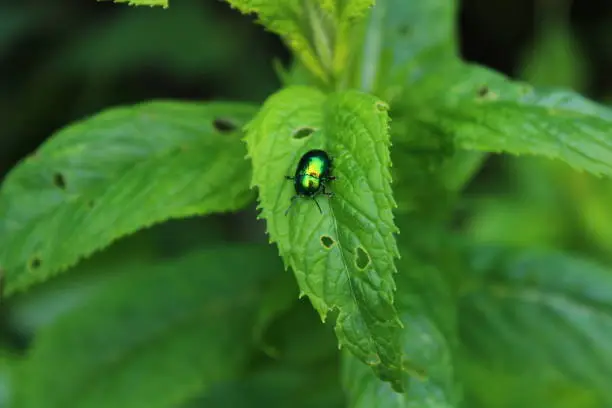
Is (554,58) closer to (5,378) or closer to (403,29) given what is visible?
(403,29)

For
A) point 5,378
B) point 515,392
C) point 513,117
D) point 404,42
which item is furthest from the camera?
point 5,378

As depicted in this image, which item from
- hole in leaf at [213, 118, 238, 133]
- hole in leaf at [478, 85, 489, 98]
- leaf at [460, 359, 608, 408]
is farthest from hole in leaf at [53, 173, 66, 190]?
leaf at [460, 359, 608, 408]

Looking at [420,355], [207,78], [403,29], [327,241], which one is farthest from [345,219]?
[207,78]

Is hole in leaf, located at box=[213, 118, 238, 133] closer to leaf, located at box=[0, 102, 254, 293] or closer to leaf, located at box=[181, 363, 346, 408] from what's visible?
leaf, located at box=[0, 102, 254, 293]

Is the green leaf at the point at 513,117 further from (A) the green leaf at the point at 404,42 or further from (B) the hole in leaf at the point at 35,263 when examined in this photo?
(B) the hole in leaf at the point at 35,263

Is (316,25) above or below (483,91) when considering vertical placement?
above

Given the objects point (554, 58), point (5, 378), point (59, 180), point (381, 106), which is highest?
point (381, 106)

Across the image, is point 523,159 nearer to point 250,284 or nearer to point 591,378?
point 591,378

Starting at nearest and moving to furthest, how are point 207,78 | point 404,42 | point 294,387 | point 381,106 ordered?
point 381,106 < point 404,42 < point 294,387 < point 207,78
